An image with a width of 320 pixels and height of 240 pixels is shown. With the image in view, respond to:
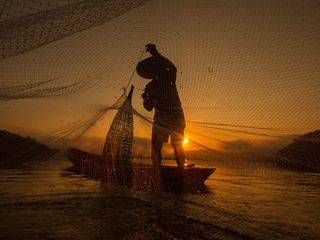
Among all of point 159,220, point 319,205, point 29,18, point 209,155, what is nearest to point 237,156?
point 209,155

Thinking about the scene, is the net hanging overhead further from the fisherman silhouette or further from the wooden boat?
the wooden boat

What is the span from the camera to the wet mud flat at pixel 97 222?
11.4 feet

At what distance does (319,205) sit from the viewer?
640cm

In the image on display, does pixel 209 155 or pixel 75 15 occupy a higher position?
pixel 75 15

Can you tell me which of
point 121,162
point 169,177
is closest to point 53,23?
point 169,177

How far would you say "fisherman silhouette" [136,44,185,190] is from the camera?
24.6ft

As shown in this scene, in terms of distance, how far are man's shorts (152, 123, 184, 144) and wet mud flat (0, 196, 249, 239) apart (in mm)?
2365

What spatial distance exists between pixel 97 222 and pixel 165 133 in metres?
3.79

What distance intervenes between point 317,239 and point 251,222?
37.2 inches

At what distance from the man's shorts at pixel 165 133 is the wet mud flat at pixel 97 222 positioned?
236 centimetres

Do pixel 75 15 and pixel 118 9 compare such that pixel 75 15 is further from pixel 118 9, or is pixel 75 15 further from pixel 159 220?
pixel 159 220

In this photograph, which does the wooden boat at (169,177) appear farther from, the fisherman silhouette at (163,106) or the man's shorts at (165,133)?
the man's shorts at (165,133)

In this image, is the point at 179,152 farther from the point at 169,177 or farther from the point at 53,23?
the point at 53,23

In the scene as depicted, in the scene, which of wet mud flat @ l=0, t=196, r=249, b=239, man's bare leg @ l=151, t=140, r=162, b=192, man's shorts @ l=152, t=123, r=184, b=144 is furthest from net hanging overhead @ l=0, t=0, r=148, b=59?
man's bare leg @ l=151, t=140, r=162, b=192
